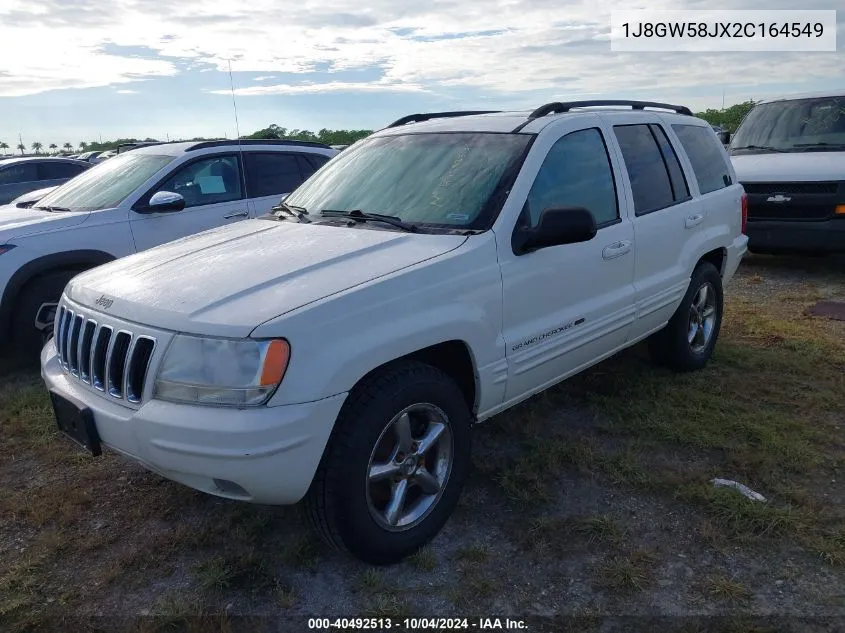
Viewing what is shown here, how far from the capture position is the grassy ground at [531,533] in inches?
107

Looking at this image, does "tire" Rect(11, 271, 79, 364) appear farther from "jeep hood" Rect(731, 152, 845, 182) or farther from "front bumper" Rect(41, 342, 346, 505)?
"jeep hood" Rect(731, 152, 845, 182)

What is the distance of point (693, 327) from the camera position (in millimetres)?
5027

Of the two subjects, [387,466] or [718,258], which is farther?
[718,258]

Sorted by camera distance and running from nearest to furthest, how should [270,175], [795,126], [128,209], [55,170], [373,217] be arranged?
[373,217], [128,209], [270,175], [795,126], [55,170]

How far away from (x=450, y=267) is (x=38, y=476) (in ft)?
8.32

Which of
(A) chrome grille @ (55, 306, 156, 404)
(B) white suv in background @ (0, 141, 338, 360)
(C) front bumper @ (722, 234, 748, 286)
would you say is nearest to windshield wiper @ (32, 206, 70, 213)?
(B) white suv in background @ (0, 141, 338, 360)

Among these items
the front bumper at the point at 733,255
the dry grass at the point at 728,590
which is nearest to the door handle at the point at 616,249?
the front bumper at the point at 733,255

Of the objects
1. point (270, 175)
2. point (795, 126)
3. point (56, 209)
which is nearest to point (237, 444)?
point (56, 209)

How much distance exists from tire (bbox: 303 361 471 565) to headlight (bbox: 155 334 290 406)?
0.35 m

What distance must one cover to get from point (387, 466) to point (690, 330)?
299 cm

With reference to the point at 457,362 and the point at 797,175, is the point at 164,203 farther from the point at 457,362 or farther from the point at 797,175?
the point at 797,175

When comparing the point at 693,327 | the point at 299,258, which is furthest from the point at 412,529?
the point at 693,327

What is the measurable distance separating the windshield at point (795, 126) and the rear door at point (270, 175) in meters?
5.83

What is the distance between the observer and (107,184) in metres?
6.12
